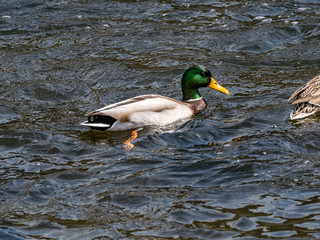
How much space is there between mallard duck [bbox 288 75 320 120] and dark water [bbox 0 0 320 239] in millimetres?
137

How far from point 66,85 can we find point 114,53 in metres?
1.75

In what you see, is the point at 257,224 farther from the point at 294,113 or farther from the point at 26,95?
the point at 26,95

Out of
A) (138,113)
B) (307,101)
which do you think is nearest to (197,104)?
(138,113)

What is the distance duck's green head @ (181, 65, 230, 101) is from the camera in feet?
34.3

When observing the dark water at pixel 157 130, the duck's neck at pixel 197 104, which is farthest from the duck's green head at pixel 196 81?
the dark water at pixel 157 130

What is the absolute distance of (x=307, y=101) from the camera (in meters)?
9.34

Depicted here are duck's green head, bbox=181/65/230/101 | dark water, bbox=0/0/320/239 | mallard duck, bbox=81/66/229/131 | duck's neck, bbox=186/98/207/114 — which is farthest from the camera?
duck's green head, bbox=181/65/230/101

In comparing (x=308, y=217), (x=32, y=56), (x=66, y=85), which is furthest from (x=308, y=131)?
(x=32, y=56)

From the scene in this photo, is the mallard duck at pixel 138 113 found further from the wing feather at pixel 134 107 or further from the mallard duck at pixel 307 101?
the mallard duck at pixel 307 101

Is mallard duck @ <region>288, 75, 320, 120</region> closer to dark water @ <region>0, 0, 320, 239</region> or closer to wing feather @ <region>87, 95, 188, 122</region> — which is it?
dark water @ <region>0, 0, 320, 239</region>

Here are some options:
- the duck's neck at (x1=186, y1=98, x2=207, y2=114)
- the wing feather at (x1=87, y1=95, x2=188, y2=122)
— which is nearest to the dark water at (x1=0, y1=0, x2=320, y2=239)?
the duck's neck at (x1=186, y1=98, x2=207, y2=114)

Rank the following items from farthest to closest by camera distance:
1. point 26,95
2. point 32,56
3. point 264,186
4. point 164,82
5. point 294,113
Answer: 1. point 32,56
2. point 164,82
3. point 26,95
4. point 294,113
5. point 264,186

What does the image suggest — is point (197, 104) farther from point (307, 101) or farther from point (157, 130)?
point (307, 101)

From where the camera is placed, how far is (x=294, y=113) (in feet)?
30.5
